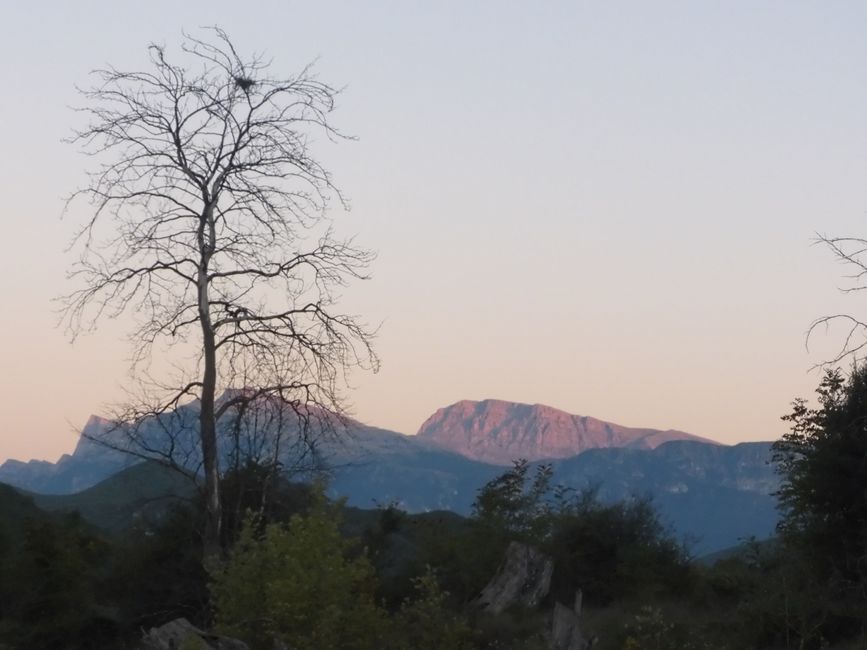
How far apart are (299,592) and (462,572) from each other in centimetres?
1459

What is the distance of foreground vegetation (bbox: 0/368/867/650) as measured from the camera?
1972cm

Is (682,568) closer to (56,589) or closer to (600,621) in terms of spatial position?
(600,621)

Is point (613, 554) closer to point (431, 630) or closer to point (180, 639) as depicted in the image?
point (431, 630)

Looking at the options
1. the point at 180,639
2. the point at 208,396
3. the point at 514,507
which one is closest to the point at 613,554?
the point at 514,507

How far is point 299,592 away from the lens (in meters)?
18.9

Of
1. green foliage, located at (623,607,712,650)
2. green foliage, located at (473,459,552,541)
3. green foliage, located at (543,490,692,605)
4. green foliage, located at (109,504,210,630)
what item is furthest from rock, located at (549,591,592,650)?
green foliage, located at (473,459,552,541)

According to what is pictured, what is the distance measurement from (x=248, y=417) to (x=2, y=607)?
13.0 m

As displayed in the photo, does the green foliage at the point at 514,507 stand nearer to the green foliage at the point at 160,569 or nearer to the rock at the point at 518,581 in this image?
the rock at the point at 518,581

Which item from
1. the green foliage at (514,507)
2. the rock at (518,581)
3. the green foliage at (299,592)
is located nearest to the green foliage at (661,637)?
the rock at (518,581)

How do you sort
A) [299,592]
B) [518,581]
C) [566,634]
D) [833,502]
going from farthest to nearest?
[518,581] < [833,502] < [566,634] < [299,592]

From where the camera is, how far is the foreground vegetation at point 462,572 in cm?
1972

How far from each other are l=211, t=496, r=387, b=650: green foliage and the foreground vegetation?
0.03 m

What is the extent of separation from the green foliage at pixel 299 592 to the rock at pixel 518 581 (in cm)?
843

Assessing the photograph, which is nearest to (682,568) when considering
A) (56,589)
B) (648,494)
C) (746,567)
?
(746,567)
